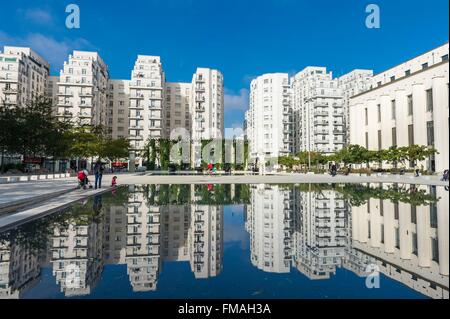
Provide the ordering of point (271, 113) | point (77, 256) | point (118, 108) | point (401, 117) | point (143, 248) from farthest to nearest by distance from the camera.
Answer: point (271, 113) < point (118, 108) < point (401, 117) < point (143, 248) < point (77, 256)

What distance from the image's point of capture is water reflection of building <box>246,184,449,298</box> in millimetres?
4484

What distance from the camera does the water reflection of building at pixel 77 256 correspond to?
406 cm

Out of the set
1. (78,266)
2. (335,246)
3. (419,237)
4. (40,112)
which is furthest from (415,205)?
(40,112)

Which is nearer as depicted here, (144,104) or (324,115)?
(144,104)

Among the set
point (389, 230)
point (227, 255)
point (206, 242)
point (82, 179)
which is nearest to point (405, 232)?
point (389, 230)

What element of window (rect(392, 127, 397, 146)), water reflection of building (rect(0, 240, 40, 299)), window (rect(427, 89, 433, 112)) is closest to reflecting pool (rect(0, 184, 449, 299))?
water reflection of building (rect(0, 240, 40, 299))

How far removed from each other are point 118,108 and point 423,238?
286 ft

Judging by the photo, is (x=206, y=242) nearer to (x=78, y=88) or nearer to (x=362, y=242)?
(x=362, y=242)

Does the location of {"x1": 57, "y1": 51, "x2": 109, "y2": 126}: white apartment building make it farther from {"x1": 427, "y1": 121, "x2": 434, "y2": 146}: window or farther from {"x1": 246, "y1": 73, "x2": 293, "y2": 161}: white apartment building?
{"x1": 427, "y1": 121, "x2": 434, "y2": 146}: window

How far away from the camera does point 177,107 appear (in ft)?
293

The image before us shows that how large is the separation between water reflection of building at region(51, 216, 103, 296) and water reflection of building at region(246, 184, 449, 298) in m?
2.66

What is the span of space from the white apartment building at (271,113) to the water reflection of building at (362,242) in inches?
3298

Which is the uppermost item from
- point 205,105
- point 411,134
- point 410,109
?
point 205,105

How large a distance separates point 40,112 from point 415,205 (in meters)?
40.4
